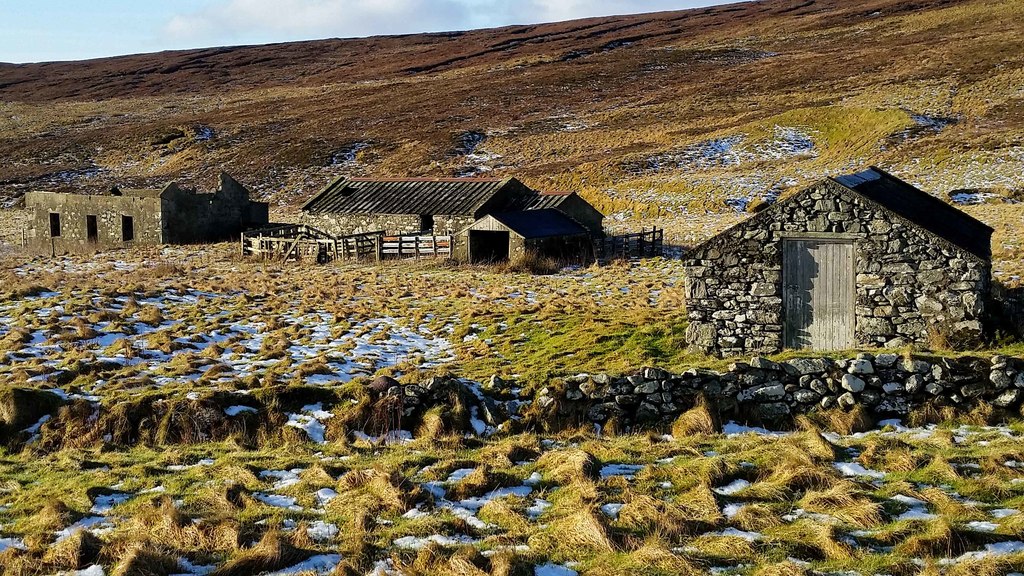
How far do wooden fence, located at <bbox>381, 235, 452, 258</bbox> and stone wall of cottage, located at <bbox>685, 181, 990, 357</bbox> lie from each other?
58.2 feet

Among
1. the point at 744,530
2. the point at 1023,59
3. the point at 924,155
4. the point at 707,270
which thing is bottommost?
the point at 744,530

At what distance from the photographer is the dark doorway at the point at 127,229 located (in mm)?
39531

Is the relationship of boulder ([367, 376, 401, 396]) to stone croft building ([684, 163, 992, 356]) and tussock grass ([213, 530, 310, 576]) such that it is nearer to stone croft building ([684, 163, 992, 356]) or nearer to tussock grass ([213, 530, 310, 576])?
tussock grass ([213, 530, 310, 576])

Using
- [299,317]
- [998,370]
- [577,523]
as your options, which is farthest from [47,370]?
[998,370]

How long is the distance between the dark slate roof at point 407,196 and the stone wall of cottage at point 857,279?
1822cm

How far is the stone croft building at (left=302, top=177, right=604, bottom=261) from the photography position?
1223 inches

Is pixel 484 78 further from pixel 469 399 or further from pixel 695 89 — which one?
pixel 469 399

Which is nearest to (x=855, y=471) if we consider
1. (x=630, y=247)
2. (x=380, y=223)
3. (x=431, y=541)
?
(x=431, y=541)

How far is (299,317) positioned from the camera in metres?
20.3

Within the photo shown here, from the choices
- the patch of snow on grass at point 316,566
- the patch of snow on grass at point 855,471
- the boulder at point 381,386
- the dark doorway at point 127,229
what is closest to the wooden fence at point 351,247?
the dark doorway at point 127,229

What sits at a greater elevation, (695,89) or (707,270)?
(695,89)

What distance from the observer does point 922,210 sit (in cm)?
1641

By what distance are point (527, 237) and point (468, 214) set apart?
4.38 metres

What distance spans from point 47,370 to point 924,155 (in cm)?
4684
